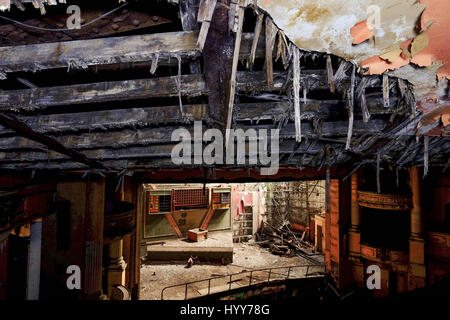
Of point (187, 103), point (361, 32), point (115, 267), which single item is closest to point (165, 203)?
point (115, 267)

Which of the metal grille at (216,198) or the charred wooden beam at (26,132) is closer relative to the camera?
the charred wooden beam at (26,132)

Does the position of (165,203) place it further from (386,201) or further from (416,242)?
(416,242)

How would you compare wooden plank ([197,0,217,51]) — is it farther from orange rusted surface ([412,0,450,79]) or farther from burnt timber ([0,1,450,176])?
orange rusted surface ([412,0,450,79])

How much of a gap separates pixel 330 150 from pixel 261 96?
2.06 metres

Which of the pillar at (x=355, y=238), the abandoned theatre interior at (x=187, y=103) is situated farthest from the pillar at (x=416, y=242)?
the pillar at (x=355, y=238)

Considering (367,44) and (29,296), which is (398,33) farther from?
(29,296)

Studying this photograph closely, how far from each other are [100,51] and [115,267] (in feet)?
31.3

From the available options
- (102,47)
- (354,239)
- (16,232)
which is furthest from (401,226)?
(16,232)

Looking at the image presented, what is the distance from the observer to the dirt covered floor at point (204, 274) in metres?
12.5

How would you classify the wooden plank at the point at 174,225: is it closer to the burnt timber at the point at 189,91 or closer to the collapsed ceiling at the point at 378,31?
the burnt timber at the point at 189,91

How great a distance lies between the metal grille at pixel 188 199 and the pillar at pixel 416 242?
12281mm

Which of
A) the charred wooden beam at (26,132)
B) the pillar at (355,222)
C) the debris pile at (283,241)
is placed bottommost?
the debris pile at (283,241)

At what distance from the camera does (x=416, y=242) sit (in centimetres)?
985

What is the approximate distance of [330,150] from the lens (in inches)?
144
